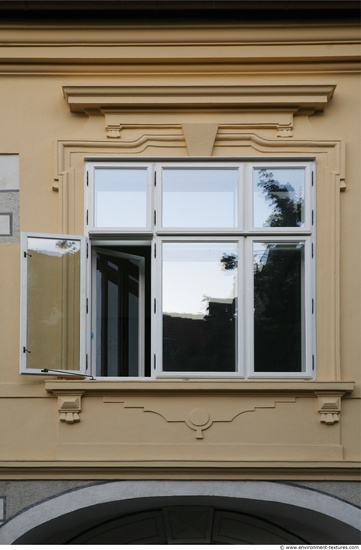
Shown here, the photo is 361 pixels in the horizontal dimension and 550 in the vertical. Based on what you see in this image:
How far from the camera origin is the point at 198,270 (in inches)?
346

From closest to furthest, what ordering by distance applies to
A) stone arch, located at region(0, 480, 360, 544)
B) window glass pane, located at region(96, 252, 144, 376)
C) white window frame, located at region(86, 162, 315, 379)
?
stone arch, located at region(0, 480, 360, 544), white window frame, located at region(86, 162, 315, 379), window glass pane, located at region(96, 252, 144, 376)

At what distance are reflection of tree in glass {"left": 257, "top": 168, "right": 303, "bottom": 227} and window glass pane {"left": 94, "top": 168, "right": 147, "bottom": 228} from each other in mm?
995

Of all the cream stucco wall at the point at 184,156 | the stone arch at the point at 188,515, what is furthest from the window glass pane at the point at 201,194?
the stone arch at the point at 188,515

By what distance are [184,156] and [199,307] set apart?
1.26 metres

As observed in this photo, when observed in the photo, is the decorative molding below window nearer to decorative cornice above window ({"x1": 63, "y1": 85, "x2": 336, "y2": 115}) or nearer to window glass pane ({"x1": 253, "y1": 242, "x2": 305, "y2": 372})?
window glass pane ({"x1": 253, "y1": 242, "x2": 305, "y2": 372})

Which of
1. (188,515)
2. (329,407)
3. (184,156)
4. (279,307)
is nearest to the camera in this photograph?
(329,407)

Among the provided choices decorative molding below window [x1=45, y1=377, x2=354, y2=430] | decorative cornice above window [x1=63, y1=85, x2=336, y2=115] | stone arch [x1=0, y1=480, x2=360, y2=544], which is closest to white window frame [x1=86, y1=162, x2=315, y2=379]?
decorative molding below window [x1=45, y1=377, x2=354, y2=430]

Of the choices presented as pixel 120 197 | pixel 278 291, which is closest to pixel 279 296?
pixel 278 291

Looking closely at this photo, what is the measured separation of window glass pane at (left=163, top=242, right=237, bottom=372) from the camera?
28.3ft

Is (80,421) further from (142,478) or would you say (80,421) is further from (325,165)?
(325,165)

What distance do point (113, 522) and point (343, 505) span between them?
207 cm

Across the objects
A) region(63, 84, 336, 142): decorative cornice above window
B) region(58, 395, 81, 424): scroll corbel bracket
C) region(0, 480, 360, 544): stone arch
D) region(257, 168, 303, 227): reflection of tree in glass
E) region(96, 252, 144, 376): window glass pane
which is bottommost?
region(0, 480, 360, 544): stone arch

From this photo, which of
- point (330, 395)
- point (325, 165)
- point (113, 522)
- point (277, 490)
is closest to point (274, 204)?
point (325, 165)

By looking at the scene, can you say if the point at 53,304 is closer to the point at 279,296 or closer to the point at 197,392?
the point at 197,392
